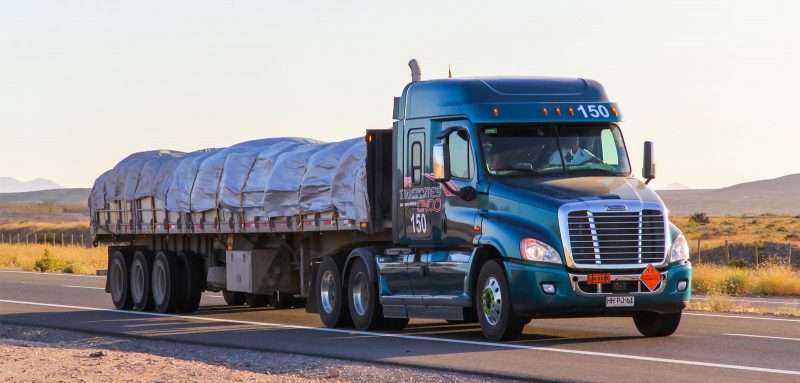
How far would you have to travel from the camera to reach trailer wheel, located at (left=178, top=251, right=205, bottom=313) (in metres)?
25.0

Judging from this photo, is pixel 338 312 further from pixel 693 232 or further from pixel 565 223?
pixel 693 232

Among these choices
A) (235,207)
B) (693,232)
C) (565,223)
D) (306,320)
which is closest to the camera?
(565,223)

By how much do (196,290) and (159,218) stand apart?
6.10 feet

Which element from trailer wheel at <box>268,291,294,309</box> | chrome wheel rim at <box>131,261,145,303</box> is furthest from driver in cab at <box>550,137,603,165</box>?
chrome wheel rim at <box>131,261,145,303</box>

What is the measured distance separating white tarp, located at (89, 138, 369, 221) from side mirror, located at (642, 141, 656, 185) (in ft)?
13.8

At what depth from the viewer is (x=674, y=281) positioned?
635 inches

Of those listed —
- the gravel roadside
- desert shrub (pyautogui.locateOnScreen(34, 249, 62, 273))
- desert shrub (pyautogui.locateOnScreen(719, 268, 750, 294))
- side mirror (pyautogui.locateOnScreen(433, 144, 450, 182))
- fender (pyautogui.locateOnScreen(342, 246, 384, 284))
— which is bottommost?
the gravel roadside

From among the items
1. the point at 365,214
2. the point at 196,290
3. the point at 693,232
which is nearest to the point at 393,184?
the point at 365,214

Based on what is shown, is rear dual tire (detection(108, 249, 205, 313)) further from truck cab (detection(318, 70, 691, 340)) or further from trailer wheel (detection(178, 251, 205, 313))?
truck cab (detection(318, 70, 691, 340))

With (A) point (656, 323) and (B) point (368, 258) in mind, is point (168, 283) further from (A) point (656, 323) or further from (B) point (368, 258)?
(A) point (656, 323)

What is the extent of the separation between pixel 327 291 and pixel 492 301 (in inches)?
181

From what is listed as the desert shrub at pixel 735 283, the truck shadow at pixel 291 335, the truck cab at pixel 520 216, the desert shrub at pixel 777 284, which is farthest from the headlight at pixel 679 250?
the desert shrub at pixel 777 284

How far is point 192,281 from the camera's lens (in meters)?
25.1

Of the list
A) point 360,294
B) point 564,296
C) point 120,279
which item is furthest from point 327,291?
point 120,279
